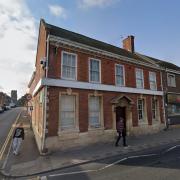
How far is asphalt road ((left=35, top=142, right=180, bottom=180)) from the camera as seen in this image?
6.53m

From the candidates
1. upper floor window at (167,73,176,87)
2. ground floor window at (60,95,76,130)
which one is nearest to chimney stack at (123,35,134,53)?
upper floor window at (167,73,176,87)

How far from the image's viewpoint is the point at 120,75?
15320mm

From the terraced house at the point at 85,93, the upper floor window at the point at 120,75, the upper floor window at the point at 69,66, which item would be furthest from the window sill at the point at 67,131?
the upper floor window at the point at 120,75

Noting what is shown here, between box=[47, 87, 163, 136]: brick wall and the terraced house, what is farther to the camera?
the terraced house

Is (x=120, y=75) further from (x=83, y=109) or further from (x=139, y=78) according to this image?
(x=83, y=109)

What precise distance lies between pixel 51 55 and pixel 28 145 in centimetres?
651

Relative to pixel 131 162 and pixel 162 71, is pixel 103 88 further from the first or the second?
pixel 162 71

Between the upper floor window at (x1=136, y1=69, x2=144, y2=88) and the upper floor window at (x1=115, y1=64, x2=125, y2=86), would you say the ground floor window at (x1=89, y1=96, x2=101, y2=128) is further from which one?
the upper floor window at (x1=136, y1=69, x2=144, y2=88)

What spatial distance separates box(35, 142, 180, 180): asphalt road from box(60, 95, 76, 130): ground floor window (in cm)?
379

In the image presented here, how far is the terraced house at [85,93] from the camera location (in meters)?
11.1

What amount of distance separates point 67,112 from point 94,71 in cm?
387

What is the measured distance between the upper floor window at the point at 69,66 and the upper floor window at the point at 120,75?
4130 millimetres

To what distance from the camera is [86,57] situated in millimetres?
13250

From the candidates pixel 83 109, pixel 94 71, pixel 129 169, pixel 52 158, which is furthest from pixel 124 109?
pixel 129 169
